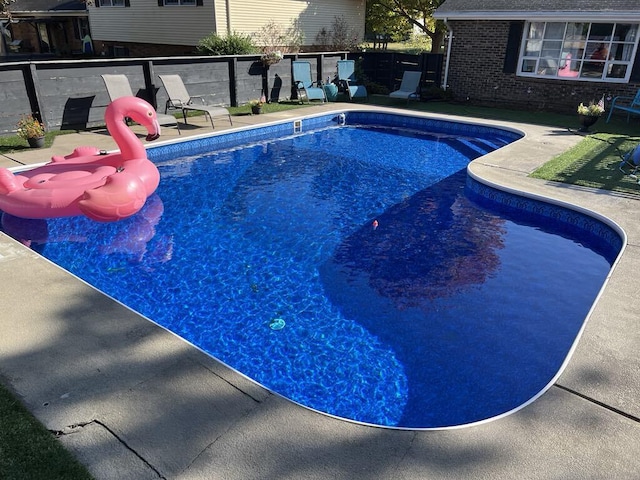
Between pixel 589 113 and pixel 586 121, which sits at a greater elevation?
pixel 589 113

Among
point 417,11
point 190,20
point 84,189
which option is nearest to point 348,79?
point 190,20

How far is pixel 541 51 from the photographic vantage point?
49.0ft

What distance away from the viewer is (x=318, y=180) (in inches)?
361

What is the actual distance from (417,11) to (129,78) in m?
19.9

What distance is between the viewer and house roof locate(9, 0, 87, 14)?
2694 cm

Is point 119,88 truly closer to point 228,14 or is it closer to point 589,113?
point 228,14

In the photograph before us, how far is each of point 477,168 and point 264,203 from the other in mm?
3915

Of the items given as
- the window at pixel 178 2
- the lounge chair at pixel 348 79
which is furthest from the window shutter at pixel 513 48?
the window at pixel 178 2

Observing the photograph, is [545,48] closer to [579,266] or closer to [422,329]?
[579,266]

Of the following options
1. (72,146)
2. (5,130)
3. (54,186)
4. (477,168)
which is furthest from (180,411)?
(5,130)

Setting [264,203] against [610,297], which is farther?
[264,203]

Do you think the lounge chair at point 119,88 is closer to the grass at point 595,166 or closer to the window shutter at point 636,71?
the grass at point 595,166

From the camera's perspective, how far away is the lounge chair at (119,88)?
10.5m

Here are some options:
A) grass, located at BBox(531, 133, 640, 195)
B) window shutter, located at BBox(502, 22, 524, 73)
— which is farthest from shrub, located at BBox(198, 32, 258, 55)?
grass, located at BBox(531, 133, 640, 195)
